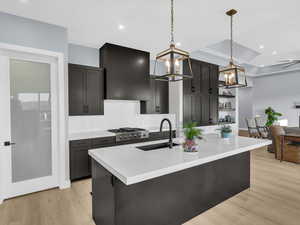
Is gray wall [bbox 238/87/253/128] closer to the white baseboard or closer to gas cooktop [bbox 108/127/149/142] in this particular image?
gas cooktop [bbox 108/127/149/142]

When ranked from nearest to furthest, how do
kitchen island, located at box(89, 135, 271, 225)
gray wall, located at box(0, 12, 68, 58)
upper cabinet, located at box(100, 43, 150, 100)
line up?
1. kitchen island, located at box(89, 135, 271, 225)
2. gray wall, located at box(0, 12, 68, 58)
3. upper cabinet, located at box(100, 43, 150, 100)

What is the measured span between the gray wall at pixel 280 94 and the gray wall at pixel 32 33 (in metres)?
9.38

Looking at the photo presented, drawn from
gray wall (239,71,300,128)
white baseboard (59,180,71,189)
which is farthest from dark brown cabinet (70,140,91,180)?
gray wall (239,71,300,128)

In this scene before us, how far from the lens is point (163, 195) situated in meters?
1.82

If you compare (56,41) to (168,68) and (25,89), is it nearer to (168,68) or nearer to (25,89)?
(25,89)

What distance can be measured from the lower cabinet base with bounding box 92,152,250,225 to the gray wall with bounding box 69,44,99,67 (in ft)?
8.87

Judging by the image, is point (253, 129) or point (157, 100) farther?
point (253, 129)

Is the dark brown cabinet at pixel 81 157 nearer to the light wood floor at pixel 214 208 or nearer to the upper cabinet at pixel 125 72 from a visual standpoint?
the light wood floor at pixel 214 208

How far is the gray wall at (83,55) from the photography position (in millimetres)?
3818

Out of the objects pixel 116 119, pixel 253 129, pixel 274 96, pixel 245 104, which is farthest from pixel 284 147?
pixel 245 104

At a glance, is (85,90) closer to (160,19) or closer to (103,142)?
(103,142)

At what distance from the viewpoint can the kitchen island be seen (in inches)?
59.7

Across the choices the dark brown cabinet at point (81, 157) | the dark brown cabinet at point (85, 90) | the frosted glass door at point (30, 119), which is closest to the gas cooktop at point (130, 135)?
the dark brown cabinet at point (81, 157)

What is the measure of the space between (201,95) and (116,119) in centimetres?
255
